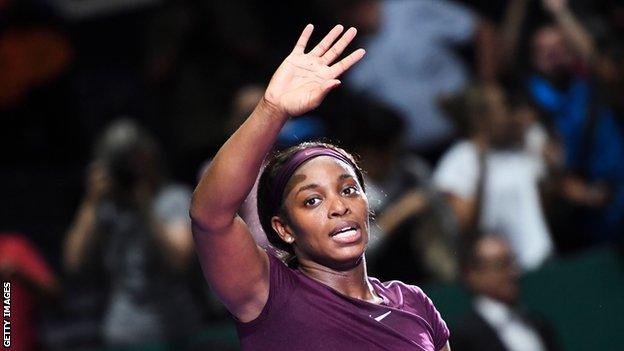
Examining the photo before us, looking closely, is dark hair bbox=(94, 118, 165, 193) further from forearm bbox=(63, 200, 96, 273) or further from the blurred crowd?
forearm bbox=(63, 200, 96, 273)

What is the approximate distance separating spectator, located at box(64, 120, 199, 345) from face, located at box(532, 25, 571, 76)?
214 cm

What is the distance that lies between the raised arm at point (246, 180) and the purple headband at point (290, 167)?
17cm

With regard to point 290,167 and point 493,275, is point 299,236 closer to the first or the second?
point 290,167

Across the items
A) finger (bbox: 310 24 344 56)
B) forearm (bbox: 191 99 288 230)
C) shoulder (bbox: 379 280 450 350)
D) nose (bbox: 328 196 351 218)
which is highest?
finger (bbox: 310 24 344 56)

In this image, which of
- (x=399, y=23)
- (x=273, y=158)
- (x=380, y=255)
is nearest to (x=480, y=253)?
(x=380, y=255)

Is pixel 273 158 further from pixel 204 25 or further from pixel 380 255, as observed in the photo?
pixel 204 25

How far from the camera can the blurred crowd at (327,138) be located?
6.32 m

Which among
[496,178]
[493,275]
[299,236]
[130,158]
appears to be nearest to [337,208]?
[299,236]

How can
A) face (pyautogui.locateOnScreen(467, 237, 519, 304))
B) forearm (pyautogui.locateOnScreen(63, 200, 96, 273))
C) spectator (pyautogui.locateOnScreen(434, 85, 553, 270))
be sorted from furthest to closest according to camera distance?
spectator (pyautogui.locateOnScreen(434, 85, 553, 270)), forearm (pyautogui.locateOnScreen(63, 200, 96, 273)), face (pyautogui.locateOnScreen(467, 237, 519, 304))

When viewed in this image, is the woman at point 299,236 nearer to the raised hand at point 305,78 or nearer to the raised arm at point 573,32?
the raised hand at point 305,78

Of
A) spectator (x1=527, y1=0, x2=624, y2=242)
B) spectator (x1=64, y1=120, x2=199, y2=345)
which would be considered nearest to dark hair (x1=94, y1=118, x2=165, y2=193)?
spectator (x1=64, y1=120, x2=199, y2=345)

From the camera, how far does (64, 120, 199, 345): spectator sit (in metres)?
6.29

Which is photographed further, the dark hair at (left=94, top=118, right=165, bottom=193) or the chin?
the dark hair at (left=94, top=118, right=165, bottom=193)

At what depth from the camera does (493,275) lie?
6.38 metres
